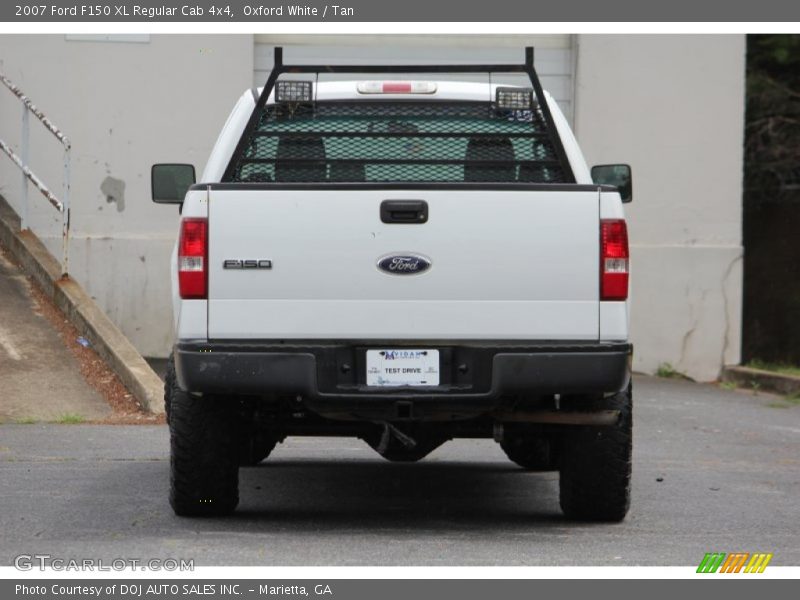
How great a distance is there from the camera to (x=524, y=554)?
20.6 feet

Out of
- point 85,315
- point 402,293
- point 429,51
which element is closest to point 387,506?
point 402,293

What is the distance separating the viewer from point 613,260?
21.4 feet

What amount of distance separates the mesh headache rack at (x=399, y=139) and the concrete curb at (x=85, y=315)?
147 inches

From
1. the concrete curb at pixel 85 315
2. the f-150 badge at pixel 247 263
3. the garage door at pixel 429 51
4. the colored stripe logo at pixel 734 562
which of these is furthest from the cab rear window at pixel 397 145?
the garage door at pixel 429 51

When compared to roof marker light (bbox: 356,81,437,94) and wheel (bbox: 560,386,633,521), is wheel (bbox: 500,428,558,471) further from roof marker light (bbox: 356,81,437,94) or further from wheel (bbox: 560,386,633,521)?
roof marker light (bbox: 356,81,437,94)

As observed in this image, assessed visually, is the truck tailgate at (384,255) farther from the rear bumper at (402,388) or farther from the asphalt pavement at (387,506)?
the asphalt pavement at (387,506)

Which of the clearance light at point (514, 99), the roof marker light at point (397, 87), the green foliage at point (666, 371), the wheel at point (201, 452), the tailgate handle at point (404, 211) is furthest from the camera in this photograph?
the green foliage at point (666, 371)

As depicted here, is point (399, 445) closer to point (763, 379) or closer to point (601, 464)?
point (601, 464)

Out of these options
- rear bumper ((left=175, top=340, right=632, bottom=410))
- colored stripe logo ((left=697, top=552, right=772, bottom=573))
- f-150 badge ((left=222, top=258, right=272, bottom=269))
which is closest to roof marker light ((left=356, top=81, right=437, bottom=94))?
A: f-150 badge ((left=222, top=258, right=272, bottom=269))

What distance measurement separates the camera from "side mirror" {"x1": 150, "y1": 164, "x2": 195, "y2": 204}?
7.97 meters

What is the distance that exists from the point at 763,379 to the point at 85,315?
6633mm

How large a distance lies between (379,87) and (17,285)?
240 inches

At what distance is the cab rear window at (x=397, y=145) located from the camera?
7312 millimetres

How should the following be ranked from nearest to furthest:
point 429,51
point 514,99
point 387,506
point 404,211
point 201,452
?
point 404,211
point 201,452
point 514,99
point 387,506
point 429,51
